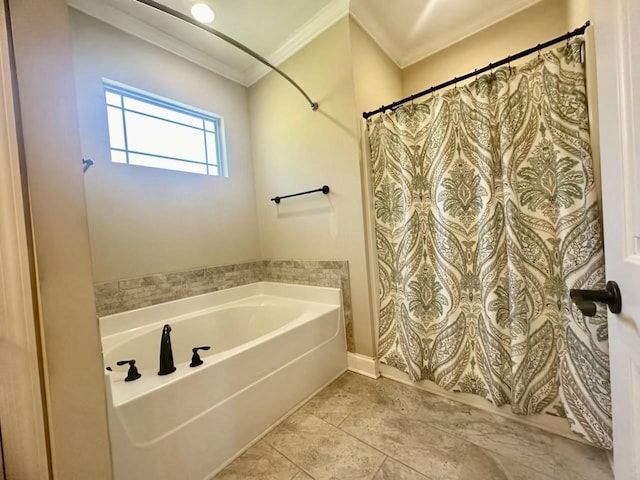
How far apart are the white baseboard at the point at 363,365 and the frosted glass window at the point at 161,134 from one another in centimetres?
191

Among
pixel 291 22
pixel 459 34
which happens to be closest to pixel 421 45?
pixel 459 34

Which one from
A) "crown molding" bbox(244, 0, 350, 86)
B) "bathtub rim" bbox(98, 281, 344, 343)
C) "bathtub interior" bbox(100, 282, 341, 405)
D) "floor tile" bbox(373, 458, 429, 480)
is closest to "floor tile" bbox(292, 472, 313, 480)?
"floor tile" bbox(373, 458, 429, 480)

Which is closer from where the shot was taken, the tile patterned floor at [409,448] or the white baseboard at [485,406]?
the tile patterned floor at [409,448]

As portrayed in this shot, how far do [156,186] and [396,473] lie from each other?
2166 millimetres

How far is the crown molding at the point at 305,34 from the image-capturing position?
5.51 ft

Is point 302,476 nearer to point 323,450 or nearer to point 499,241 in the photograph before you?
point 323,450

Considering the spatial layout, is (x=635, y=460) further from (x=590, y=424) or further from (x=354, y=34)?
(x=354, y=34)

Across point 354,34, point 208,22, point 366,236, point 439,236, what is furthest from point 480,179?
point 208,22

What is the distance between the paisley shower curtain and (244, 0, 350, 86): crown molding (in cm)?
79

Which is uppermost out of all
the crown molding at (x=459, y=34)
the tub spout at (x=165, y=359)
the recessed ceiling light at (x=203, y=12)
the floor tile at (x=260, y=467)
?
the recessed ceiling light at (x=203, y=12)

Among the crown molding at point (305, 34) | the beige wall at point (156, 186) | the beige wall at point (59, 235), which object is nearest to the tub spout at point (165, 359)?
the beige wall at point (59, 235)

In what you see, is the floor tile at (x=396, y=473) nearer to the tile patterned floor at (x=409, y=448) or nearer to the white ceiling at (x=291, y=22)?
the tile patterned floor at (x=409, y=448)

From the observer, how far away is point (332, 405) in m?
1.46

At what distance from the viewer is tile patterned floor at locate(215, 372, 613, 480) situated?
3.35ft
